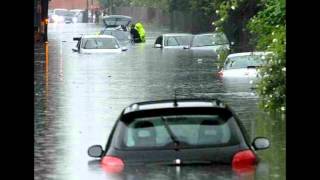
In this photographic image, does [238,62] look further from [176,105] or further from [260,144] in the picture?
[176,105]

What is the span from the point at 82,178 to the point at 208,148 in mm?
4198

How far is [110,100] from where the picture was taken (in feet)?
84.6

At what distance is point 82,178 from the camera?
12312 millimetres

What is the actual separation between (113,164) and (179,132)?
26.7 inches

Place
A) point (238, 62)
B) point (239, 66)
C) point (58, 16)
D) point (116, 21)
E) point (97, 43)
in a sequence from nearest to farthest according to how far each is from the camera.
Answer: point (239, 66), point (238, 62), point (97, 43), point (116, 21), point (58, 16)

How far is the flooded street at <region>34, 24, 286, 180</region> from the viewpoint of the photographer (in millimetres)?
12953

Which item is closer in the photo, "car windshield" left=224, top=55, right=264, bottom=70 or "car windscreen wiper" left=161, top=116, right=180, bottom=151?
"car windscreen wiper" left=161, top=116, right=180, bottom=151

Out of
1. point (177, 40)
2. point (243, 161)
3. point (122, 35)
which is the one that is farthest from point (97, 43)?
point (243, 161)

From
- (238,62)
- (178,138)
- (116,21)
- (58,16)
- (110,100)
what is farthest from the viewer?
(58,16)

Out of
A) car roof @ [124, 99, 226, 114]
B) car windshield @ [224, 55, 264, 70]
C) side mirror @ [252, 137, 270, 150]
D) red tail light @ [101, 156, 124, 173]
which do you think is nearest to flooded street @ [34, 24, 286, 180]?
red tail light @ [101, 156, 124, 173]

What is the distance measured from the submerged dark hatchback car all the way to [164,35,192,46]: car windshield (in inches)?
1713

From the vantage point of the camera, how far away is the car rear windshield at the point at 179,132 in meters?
8.55

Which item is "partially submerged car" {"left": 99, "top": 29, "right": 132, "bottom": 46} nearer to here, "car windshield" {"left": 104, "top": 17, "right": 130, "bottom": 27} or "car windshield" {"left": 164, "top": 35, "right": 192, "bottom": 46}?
"car windshield" {"left": 164, "top": 35, "right": 192, "bottom": 46}
